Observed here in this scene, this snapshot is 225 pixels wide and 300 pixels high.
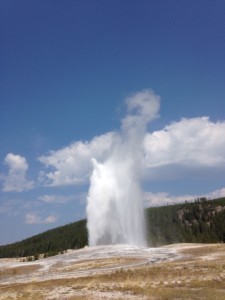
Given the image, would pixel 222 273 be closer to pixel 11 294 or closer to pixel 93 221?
pixel 11 294

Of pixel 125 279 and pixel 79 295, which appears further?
pixel 125 279

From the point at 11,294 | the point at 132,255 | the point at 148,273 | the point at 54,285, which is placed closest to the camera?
the point at 11,294

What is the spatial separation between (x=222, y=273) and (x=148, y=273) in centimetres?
710

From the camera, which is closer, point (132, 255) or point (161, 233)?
point (132, 255)

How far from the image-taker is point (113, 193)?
311 ft

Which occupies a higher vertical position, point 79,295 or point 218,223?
point 218,223

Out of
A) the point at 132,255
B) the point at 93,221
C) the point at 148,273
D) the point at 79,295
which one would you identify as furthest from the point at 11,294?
the point at 93,221

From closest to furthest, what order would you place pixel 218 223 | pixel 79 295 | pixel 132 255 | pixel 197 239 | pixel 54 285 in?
pixel 79 295 < pixel 54 285 < pixel 132 255 < pixel 197 239 < pixel 218 223

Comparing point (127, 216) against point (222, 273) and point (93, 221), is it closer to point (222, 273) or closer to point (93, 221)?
point (93, 221)

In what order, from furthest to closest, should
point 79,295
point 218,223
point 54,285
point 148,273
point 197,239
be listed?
point 218,223, point 197,239, point 148,273, point 54,285, point 79,295

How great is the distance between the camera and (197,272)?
37938 millimetres

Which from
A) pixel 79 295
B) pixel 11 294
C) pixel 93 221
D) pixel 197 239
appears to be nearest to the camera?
pixel 79 295

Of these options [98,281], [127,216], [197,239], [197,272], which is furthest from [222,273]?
[197,239]

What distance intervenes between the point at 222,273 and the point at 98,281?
11.2 m
